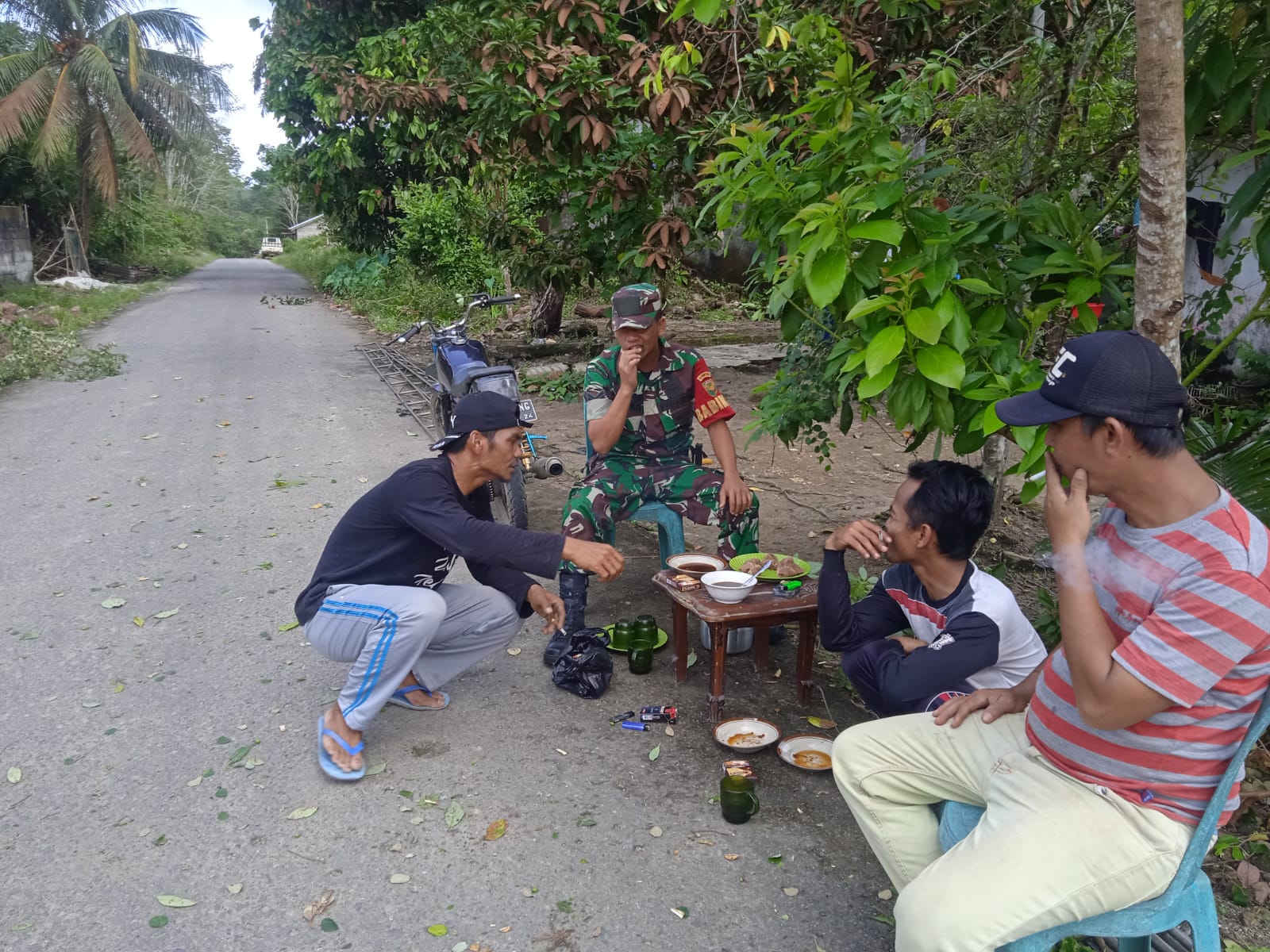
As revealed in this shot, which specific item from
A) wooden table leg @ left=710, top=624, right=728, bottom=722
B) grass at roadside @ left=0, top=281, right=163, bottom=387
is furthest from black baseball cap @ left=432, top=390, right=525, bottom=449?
grass at roadside @ left=0, top=281, right=163, bottom=387

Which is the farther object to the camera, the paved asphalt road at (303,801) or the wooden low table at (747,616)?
the wooden low table at (747,616)

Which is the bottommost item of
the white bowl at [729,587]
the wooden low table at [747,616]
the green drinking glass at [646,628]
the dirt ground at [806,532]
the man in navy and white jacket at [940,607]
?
the dirt ground at [806,532]

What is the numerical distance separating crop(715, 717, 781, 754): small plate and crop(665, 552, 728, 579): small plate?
0.60 metres

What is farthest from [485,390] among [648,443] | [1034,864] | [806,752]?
[1034,864]

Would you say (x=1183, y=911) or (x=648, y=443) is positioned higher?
(x=648, y=443)

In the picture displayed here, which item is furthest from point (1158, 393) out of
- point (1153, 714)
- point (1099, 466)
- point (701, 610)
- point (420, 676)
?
point (420, 676)

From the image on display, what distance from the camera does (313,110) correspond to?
1588 centimetres

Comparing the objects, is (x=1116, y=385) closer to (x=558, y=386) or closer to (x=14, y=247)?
(x=558, y=386)

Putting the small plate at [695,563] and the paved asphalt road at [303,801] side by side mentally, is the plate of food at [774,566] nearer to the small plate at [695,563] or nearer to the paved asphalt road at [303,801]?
the small plate at [695,563]

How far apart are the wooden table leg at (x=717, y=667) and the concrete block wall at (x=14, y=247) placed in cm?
2094

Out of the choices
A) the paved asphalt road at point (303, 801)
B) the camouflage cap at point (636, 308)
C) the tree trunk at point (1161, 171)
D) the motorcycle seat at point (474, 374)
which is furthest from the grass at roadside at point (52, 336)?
the tree trunk at point (1161, 171)

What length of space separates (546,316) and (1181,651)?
35.0ft

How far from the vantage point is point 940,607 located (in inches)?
107

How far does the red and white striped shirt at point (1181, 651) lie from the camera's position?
1.63 meters
